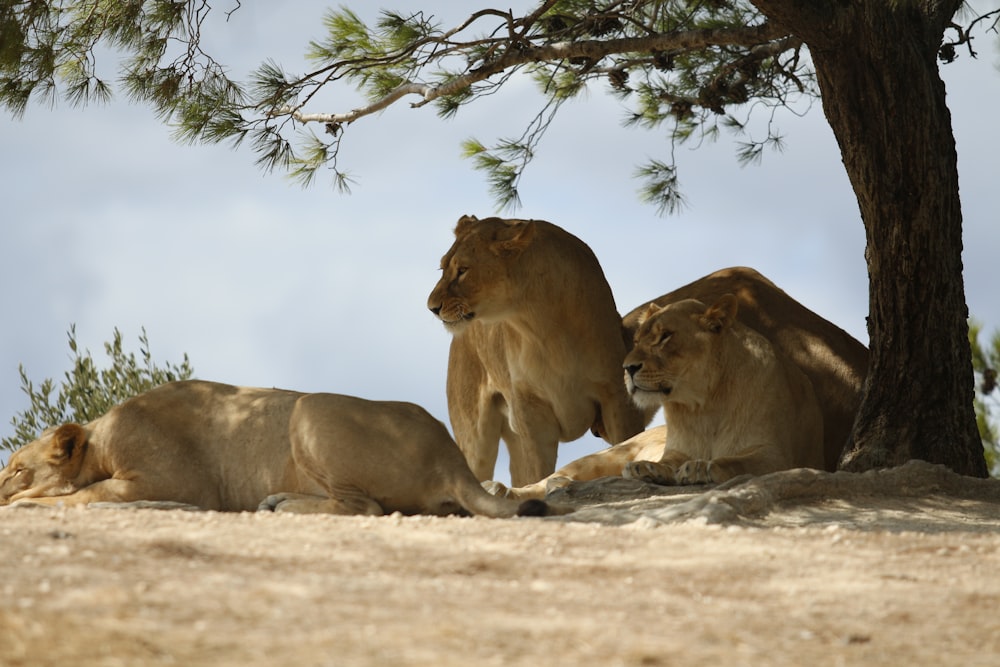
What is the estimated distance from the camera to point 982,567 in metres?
4.32

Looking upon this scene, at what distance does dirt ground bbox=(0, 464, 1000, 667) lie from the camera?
2.93 m

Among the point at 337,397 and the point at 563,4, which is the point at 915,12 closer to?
the point at 563,4

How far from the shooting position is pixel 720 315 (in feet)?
24.6

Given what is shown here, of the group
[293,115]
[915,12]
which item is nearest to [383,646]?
[915,12]

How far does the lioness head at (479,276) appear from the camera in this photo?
839 centimetres

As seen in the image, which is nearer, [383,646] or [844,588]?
[383,646]

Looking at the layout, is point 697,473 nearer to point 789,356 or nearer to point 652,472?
point 652,472

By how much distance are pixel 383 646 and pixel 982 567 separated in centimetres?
228

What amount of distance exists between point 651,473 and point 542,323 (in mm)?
1801

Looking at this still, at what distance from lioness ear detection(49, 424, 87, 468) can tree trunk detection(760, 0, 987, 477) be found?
427 cm

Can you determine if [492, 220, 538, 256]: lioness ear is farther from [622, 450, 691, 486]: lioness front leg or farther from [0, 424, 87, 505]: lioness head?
[0, 424, 87, 505]: lioness head

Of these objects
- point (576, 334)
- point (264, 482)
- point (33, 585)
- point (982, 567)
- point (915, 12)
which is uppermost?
point (915, 12)

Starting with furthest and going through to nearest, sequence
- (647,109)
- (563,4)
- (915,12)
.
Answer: (647,109)
(563,4)
(915,12)

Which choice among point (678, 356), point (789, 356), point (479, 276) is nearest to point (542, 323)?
point (479, 276)
